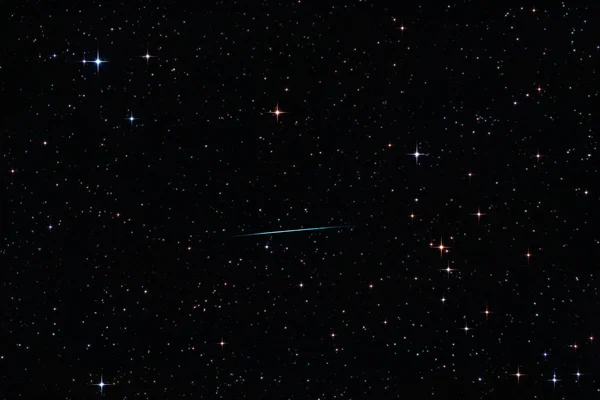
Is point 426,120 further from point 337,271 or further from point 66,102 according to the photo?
point 66,102

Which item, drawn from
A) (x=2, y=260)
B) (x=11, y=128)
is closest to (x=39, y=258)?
(x=2, y=260)

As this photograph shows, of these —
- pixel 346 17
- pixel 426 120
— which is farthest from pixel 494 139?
pixel 346 17

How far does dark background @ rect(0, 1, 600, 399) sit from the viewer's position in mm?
685

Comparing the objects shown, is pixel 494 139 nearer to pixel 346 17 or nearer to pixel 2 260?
pixel 346 17

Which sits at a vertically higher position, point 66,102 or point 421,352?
point 66,102

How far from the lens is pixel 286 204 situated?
691 mm

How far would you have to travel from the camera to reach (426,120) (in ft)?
2.26

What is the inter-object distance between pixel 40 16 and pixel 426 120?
0.61m

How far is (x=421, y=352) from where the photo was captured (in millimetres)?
689

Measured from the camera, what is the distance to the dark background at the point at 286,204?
0.68 meters

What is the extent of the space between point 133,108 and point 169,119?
0.06 meters

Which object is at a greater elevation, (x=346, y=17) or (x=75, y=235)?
(x=346, y=17)

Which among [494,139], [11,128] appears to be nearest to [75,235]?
[11,128]

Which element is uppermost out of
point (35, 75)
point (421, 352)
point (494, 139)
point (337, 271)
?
point (35, 75)
